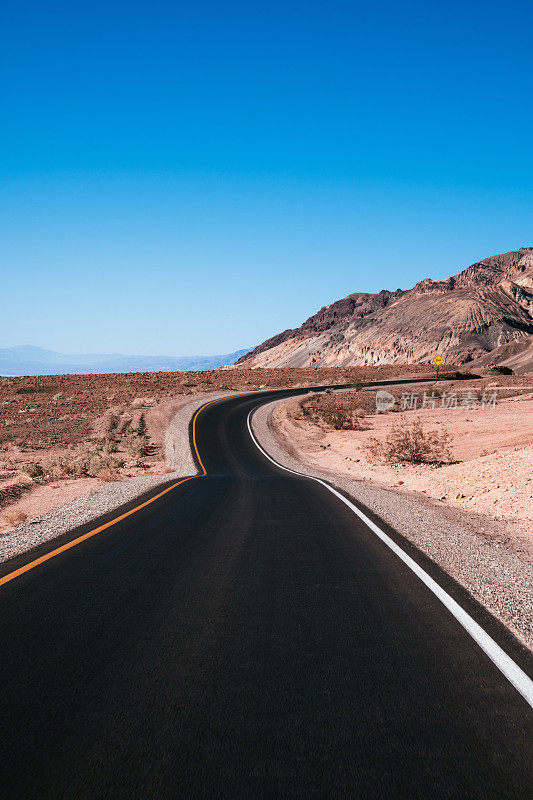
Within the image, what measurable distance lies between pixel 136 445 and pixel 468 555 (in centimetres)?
2507

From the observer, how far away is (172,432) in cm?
3575

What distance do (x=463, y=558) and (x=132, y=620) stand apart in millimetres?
4611

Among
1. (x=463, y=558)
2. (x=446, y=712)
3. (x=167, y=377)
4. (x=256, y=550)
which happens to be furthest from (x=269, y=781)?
(x=167, y=377)

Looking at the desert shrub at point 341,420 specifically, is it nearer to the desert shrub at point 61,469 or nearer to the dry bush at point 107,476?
the desert shrub at point 61,469

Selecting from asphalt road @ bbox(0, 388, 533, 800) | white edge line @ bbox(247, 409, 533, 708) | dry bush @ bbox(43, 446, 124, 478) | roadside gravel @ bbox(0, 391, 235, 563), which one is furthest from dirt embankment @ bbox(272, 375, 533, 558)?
dry bush @ bbox(43, 446, 124, 478)

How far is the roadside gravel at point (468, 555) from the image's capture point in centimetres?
496

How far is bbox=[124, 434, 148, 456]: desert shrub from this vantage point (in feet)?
91.9

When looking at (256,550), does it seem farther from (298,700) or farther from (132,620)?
(298,700)

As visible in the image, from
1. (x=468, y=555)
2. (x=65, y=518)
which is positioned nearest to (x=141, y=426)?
(x=65, y=518)

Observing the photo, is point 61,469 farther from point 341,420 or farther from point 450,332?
point 450,332

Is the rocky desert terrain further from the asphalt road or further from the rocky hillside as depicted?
the rocky hillside

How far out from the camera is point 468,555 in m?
6.95

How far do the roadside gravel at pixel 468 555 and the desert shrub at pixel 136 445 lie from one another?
17.9 meters

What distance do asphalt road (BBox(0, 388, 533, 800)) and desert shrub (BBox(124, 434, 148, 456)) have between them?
22.2 meters
